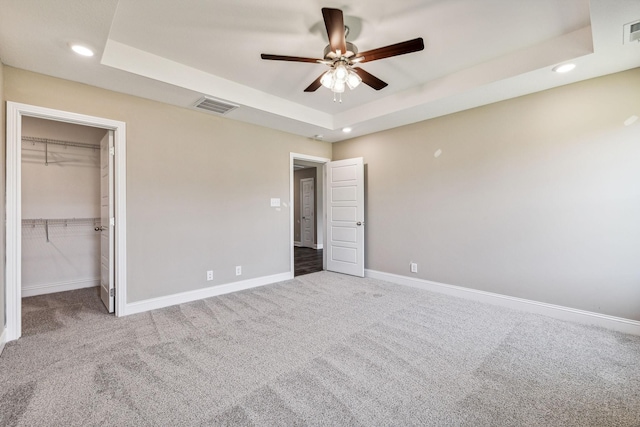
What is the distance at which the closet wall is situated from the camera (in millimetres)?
3906

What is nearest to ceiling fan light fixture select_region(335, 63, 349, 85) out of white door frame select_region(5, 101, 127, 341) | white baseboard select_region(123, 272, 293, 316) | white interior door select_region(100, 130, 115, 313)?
white interior door select_region(100, 130, 115, 313)

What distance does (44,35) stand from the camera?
2.15 meters

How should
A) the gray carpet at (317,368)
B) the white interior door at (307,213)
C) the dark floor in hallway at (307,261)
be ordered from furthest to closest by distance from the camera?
1. the white interior door at (307,213)
2. the dark floor in hallway at (307,261)
3. the gray carpet at (317,368)

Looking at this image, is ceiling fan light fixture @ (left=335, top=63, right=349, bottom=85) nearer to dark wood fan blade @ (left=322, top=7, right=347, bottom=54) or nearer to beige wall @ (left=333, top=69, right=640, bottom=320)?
dark wood fan blade @ (left=322, top=7, right=347, bottom=54)

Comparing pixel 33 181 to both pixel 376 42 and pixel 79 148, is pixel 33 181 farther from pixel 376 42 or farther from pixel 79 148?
pixel 376 42

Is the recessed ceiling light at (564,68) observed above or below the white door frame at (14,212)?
above

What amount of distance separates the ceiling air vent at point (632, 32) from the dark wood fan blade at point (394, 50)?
1538 millimetres

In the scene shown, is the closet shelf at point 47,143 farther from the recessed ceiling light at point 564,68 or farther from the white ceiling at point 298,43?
the recessed ceiling light at point 564,68

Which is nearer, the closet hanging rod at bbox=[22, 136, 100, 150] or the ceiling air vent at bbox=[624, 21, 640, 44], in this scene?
the ceiling air vent at bbox=[624, 21, 640, 44]

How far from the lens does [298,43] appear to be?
261 cm

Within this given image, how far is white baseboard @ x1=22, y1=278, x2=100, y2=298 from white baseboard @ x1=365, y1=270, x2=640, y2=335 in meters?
4.85

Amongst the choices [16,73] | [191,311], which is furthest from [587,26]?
[16,73]

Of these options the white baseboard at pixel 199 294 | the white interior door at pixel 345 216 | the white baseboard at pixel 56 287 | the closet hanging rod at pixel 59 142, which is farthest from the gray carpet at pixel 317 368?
the closet hanging rod at pixel 59 142

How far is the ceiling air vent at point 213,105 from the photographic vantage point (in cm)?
334
